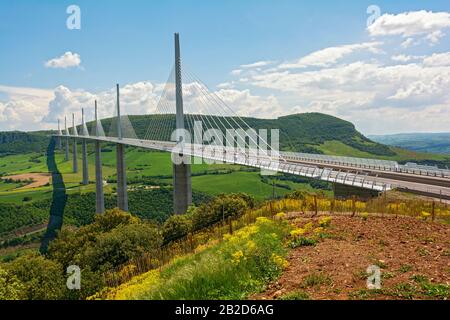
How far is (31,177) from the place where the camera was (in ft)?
446

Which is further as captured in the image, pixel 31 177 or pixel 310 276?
pixel 31 177

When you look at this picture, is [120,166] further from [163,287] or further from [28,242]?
[163,287]

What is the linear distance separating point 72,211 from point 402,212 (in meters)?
83.0

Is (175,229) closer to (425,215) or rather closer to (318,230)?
(318,230)

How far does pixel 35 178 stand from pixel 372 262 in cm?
14285

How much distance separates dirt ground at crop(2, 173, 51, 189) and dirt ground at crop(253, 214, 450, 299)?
410 ft

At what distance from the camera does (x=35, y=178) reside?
134 m

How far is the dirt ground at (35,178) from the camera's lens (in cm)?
12234

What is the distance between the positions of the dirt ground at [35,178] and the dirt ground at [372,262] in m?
125

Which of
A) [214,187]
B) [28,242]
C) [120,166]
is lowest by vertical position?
[28,242]

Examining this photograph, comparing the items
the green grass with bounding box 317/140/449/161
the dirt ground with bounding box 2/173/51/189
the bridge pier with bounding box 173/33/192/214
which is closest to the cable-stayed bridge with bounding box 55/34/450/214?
the bridge pier with bounding box 173/33/192/214

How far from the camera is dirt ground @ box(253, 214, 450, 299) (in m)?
7.65

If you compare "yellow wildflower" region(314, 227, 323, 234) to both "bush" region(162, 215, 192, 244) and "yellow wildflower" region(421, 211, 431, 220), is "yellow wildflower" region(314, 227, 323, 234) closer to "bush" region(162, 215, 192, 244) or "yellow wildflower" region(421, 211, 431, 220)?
"yellow wildflower" region(421, 211, 431, 220)
